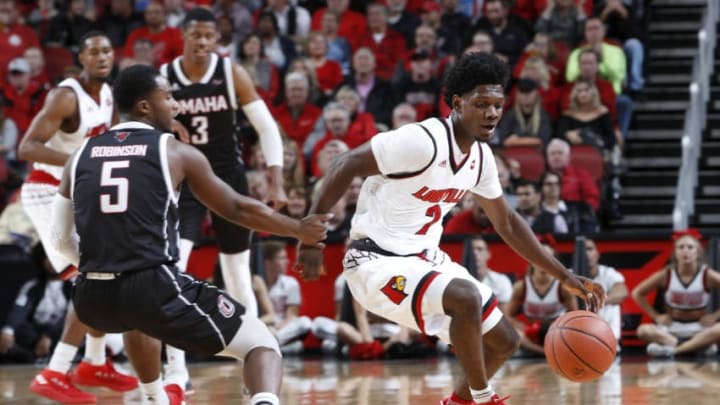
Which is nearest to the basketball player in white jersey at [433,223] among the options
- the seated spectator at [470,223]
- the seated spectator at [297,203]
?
the seated spectator at [470,223]

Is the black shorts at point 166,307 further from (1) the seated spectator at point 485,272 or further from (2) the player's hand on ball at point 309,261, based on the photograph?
(1) the seated spectator at point 485,272

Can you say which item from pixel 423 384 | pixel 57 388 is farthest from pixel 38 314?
pixel 423 384

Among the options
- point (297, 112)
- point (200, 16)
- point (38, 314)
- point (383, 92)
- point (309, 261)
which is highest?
point (200, 16)

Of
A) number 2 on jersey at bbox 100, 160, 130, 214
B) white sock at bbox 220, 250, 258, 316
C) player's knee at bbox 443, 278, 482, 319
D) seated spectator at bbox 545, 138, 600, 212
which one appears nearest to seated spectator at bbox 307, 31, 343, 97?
seated spectator at bbox 545, 138, 600, 212

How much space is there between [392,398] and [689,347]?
12.2ft

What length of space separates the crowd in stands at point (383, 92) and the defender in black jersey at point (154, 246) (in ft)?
17.9

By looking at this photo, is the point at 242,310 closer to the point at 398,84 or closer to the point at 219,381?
the point at 219,381

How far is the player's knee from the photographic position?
582 centimetres

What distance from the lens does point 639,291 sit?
425 inches

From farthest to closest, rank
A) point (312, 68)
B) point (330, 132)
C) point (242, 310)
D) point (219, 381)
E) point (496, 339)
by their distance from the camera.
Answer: point (312, 68) < point (330, 132) < point (219, 381) < point (496, 339) < point (242, 310)

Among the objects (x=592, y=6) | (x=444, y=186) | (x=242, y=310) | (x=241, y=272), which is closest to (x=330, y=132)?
(x=592, y=6)

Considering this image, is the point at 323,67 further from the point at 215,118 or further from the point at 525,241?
the point at 525,241

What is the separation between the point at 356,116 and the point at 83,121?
5.59 m

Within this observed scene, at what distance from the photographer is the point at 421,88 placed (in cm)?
1333
